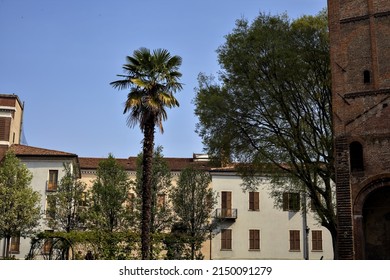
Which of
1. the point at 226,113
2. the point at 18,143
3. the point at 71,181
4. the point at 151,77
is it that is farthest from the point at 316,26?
the point at 18,143

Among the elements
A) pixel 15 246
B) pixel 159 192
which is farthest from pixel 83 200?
pixel 15 246

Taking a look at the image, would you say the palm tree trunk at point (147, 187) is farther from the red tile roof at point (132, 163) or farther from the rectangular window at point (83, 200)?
the red tile roof at point (132, 163)

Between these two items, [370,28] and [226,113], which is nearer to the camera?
[370,28]

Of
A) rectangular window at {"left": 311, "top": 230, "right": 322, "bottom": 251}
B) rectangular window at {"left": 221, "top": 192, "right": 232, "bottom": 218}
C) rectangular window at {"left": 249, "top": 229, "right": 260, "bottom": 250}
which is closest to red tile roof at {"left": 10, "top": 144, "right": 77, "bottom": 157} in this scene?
rectangular window at {"left": 221, "top": 192, "right": 232, "bottom": 218}

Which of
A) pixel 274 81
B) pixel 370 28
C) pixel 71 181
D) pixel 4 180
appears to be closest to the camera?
pixel 370 28

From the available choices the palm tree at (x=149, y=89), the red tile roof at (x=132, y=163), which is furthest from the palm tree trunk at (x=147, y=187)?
the red tile roof at (x=132, y=163)

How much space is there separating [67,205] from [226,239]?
15298mm

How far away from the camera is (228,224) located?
159 feet

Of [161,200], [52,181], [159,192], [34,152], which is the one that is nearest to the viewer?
[159,192]

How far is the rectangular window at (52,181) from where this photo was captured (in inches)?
1763

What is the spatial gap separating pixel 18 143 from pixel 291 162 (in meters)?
28.5

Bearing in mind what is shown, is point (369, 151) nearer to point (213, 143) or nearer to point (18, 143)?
point (213, 143)

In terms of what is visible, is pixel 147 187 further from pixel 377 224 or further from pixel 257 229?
pixel 257 229

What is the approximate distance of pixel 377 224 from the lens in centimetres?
2459
